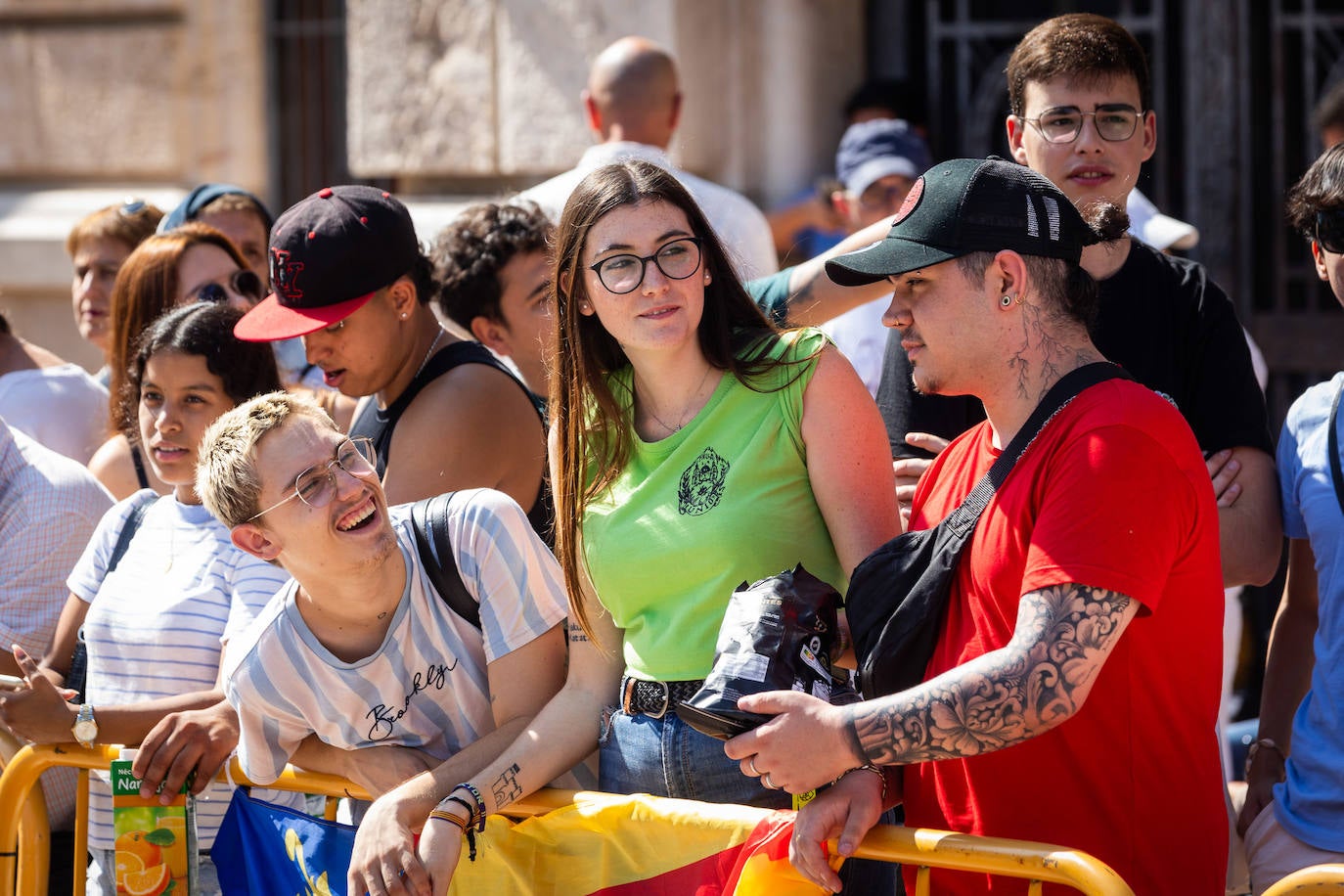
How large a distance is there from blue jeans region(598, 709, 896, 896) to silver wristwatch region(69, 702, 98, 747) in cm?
116

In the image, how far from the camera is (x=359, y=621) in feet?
9.38

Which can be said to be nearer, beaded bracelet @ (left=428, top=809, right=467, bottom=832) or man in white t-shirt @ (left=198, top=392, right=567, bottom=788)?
beaded bracelet @ (left=428, top=809, right=467, bottom=832)

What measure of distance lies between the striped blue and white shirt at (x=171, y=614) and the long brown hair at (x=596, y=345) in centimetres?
76

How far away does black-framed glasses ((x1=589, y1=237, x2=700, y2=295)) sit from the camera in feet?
9.05

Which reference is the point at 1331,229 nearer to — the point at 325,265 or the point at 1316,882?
the point at 1316,882

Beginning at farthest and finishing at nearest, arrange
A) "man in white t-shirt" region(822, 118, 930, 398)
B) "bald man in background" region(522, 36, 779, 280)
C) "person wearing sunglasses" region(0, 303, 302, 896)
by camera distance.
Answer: "man in white t-shirt" region(822, 118, 930, 398)
"bald man in background" region(522, 36, 779, 280)
"person wearing sunglasses" region(0, 303, 302, 896)

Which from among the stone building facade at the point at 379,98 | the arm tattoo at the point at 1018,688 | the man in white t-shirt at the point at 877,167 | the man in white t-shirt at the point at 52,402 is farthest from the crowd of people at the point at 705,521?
the stone building facade at the point at 379,98

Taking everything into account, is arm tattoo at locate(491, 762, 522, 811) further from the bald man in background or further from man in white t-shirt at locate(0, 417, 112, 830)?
the bald man in background

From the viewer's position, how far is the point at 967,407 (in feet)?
10.5

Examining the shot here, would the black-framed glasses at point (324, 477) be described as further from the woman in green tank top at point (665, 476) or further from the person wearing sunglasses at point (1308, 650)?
the person wearing sunglasses at point (1308, 650)

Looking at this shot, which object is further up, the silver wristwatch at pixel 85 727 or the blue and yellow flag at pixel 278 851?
the silver wristwatch at pixel 85 727

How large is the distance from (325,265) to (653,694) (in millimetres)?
1352

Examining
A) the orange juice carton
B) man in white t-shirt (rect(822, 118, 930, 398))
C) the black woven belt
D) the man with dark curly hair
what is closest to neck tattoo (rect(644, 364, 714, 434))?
the black woven belt

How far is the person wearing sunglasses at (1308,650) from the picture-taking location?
257cm
